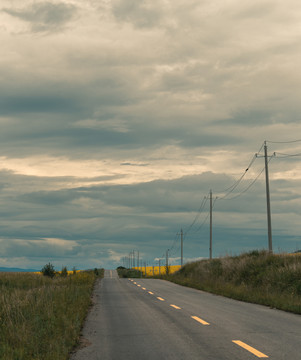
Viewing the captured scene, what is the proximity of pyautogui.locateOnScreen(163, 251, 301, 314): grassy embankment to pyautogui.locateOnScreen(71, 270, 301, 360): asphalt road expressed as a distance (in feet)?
8.35

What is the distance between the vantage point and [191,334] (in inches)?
410

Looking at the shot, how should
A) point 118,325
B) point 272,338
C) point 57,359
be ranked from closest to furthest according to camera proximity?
point 57,359, point 272,338, point 118,325

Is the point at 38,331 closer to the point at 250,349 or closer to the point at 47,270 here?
the point at 250,349

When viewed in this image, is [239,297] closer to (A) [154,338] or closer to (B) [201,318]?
(B) [201,318]

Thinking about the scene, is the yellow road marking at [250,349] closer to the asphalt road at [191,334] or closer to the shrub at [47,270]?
the asphalt road at [191,334]

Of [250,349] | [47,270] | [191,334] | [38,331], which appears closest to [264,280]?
[191,334]

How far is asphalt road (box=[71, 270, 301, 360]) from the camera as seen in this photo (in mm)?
8273

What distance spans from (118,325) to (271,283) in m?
12.8

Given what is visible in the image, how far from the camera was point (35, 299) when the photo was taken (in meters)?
14.8

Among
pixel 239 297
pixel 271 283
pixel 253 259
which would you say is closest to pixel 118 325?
pixel 239 297

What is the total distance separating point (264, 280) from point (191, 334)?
1485 centimetres

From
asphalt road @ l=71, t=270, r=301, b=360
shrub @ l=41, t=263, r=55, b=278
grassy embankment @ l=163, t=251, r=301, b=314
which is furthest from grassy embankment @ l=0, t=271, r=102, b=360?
shrub @ l=41, t=263, r=55, b=278

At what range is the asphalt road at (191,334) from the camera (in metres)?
8.27

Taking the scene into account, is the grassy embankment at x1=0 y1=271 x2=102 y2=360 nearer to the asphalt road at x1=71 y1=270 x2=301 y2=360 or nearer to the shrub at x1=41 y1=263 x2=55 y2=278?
the asphalt road at x1=71 y1=270 x2=301 y2=360
